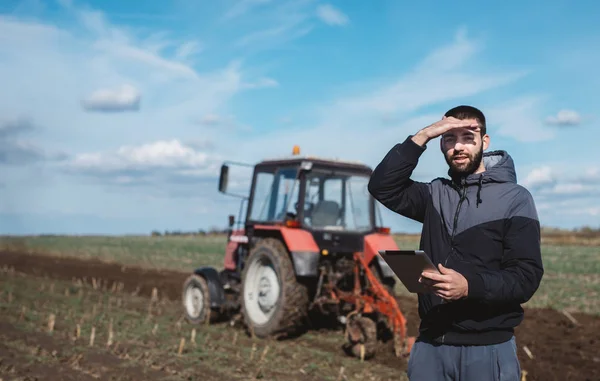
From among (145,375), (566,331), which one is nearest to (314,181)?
(145,375)

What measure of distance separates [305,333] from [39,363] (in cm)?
353

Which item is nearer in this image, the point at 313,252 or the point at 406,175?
the point at 406,175

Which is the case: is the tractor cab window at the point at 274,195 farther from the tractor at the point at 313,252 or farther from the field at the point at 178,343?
the field at the point at 178,343

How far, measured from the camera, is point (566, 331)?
30.0 ft

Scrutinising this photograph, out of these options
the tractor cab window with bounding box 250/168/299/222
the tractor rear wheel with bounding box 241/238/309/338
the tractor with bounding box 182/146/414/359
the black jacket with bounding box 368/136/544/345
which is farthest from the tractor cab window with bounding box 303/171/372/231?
the black jacket with bounding box 368/136/544/345

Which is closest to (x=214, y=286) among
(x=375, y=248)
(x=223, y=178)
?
(x=223, y=178)

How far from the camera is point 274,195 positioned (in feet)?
29.1

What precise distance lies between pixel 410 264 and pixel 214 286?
7407 mm

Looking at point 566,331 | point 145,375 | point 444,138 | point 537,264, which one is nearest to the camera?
point 537,264

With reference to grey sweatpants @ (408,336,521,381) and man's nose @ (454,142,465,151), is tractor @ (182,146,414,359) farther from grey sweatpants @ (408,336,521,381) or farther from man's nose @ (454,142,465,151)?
man's nose @ (454,142,465,151)

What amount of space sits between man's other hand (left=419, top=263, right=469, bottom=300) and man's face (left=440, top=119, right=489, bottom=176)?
463 millimetres

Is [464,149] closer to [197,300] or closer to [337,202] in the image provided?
[337,202]

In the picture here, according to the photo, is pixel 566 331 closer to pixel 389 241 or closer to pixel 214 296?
pixel 389 241

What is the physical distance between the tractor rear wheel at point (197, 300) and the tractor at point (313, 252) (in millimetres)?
209
